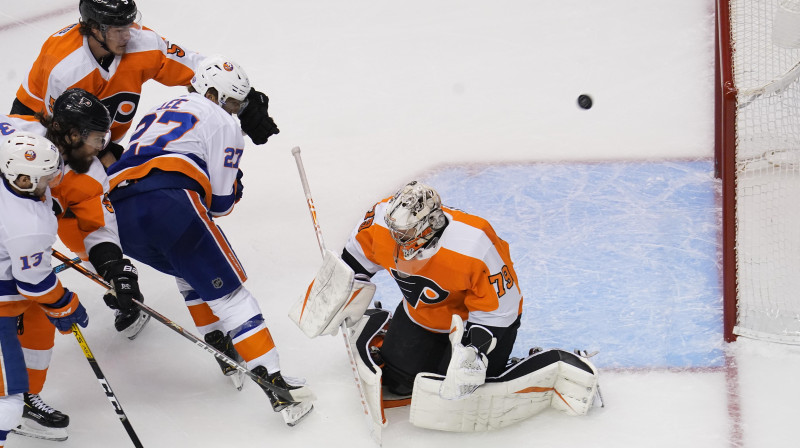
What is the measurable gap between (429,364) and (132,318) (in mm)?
1298

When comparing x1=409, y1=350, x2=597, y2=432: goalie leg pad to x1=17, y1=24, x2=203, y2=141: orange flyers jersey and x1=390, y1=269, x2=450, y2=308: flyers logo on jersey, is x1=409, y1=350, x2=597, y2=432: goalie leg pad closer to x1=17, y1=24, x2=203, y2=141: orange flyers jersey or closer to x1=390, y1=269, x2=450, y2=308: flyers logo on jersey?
x1=390, y1=269, x2=450, y2=308: flyers logo on jersey

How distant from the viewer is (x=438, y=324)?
3.07m

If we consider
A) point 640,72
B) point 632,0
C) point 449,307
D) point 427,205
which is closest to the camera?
point 427,205

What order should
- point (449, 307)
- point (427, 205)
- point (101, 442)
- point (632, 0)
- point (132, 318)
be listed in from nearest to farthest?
point (427, 205), point (449, 307), point (101, 442), point (132, 318), point (632, 0)

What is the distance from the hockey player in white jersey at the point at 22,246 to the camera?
2.78 metres

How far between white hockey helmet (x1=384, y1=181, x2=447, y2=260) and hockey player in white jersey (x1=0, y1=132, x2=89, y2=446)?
1050 millimetres

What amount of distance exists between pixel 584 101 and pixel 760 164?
1.01m

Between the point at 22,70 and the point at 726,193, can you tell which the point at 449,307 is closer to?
the point at 726,193

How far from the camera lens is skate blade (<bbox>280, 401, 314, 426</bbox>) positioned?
317cm

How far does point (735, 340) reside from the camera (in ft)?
11.0

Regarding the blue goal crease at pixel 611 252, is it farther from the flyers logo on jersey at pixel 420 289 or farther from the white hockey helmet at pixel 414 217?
the white hockey helmet at pixel 414 217

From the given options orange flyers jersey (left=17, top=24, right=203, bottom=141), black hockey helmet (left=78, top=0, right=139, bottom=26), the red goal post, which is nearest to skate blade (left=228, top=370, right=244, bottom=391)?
orange flyers jersey (left=17, top=24, right=203, bottom=141)

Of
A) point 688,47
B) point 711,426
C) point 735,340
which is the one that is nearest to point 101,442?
point 711,426

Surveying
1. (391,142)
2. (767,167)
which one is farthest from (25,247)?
(767,167)
